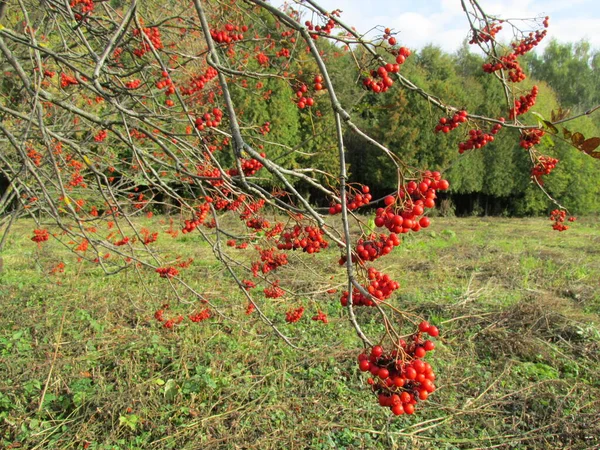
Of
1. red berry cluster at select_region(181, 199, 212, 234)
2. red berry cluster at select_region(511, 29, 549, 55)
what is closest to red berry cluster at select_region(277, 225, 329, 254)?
red berry cluster at select_region(181, 199, 212, 234)

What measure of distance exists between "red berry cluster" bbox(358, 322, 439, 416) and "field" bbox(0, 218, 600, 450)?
170 cm

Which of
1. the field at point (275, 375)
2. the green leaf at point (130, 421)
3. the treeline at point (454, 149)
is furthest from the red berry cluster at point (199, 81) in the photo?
the treeline at point (454, 149)

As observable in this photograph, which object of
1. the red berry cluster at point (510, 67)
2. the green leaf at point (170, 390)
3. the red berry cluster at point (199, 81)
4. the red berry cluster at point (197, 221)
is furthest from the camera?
the green leaf at point (170, 390)

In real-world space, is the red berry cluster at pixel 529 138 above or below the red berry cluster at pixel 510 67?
below

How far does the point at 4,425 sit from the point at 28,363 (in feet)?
2.23

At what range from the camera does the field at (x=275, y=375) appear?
286 cm

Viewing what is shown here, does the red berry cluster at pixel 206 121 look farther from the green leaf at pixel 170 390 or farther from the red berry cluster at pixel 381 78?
the green leaf at pixel 170 390

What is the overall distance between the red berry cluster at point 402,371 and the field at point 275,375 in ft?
5.57

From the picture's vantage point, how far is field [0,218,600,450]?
2859mm

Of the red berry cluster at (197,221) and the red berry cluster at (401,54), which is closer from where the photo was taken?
the red berry cluster at (401,54)

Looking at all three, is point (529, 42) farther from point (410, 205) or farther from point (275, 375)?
point (275, 375)

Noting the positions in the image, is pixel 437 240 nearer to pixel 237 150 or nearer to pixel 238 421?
pixel 238 421

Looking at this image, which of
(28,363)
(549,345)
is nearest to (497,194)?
(549,345)

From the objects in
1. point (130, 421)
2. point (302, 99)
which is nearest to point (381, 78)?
point (302, 99)
